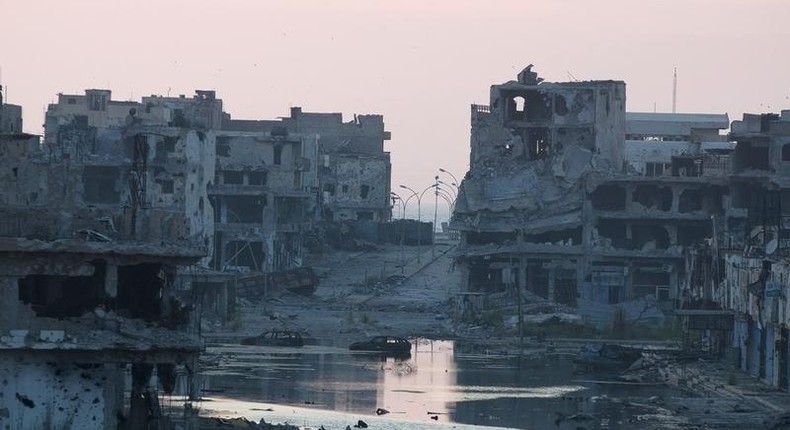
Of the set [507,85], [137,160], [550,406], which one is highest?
[507,85]

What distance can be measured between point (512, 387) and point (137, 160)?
19181 mm

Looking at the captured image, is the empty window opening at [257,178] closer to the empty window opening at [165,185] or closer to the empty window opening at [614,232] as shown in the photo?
the empty window opening at [165,185]

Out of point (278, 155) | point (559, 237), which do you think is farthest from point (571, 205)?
point (278, 155)

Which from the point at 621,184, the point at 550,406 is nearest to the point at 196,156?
the point at 621,184

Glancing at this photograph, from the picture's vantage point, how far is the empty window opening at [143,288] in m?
37.4

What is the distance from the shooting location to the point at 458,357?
67.3 m

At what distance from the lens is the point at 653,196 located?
291 ft

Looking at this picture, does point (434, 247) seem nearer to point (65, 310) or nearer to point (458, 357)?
point (458, 357)

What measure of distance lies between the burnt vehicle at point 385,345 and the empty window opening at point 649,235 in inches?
860

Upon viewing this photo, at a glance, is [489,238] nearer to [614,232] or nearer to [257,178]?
[614,232]

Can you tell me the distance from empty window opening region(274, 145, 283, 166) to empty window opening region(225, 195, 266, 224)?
2072 mm

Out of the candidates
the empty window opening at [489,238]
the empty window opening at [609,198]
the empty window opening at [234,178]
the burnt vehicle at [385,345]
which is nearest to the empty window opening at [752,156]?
the empty window opening at [609,198]

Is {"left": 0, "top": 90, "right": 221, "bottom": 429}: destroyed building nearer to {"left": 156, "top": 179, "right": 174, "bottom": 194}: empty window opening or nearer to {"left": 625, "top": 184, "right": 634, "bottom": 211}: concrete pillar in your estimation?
{"left": 156, "top": 179, "right": 174, "bottom": 194}: empty window opening

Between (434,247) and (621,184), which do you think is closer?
(621,184)
